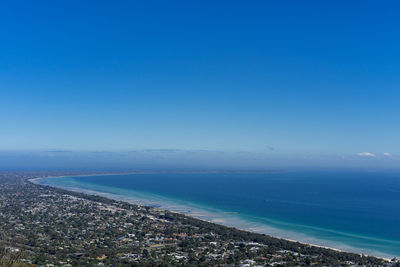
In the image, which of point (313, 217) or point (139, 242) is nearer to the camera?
point (139, 242)

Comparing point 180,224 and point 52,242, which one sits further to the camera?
point 180,224

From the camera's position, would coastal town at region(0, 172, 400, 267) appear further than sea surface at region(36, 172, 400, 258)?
No

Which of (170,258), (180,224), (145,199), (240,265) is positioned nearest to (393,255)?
(240,265)

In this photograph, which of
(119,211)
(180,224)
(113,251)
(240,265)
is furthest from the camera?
(119,211)

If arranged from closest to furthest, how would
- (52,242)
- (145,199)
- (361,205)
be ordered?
(52,242) → (361,205) → (145,199)

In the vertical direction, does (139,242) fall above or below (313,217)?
below

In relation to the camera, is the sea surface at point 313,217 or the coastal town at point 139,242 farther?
the sea surface at point 313,217

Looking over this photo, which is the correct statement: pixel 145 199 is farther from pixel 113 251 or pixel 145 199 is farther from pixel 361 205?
pixel 361 205
